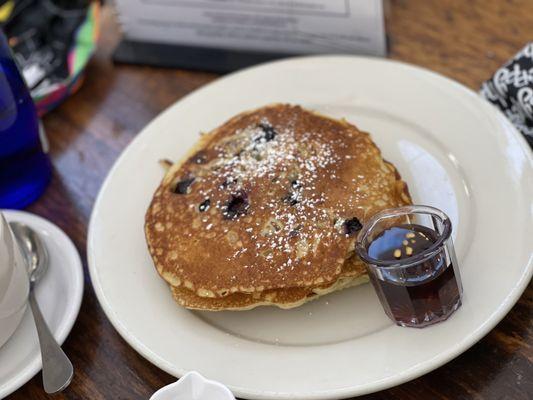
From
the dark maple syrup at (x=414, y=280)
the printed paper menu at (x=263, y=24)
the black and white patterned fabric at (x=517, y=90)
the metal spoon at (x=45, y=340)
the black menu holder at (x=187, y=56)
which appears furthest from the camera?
the black menu holder at (x=187, y=56)

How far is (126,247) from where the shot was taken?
1.24 meters

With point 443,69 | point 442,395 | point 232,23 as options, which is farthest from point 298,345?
point 232,23

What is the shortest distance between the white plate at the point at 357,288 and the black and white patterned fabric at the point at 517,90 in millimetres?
55

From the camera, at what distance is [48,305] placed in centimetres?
118

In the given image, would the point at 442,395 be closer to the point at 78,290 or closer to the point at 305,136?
the point at 305,136

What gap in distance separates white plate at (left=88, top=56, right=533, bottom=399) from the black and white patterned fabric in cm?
6

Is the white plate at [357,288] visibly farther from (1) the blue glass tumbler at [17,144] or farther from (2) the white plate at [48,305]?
(1) the blue glass tumbler at [17,144]

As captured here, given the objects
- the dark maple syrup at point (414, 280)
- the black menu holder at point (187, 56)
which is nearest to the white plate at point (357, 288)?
the dark maple syrup at point (414, 280)

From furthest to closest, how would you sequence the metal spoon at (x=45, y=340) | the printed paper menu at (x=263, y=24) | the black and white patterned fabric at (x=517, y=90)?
the printed paper menu at (x=263, y=24)
the black and white patterned fabric at (x=517, y=90)
the metal spoon at (x=45, y=340)

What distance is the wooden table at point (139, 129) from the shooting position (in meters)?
1.00

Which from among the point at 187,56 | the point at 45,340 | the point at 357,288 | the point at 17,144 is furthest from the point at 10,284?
the point at 187,56

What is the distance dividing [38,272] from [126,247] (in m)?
0.15

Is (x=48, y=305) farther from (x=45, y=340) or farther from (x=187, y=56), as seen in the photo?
(x=187, y=56)

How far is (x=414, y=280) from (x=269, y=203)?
0.27 m
